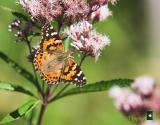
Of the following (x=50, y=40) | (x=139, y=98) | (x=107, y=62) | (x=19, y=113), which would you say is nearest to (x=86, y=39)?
(x=50, y=40)

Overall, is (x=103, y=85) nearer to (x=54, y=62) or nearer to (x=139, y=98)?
(x=54, y=62)

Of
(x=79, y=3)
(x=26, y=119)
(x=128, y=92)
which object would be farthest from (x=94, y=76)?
(x=128, y=92)

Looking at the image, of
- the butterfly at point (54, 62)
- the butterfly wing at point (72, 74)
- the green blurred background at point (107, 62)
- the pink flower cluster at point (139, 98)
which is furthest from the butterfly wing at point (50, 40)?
the green blurred background at point (107, 62)

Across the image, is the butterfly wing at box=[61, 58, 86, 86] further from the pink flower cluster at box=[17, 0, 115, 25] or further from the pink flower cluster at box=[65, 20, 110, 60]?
A: the pink flower cluster at box=[17, 0, 115, 25]

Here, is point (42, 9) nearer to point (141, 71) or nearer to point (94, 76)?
point (94, 76)

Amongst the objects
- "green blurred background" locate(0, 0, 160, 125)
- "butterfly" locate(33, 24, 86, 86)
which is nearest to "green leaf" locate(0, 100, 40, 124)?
"butterfly" locate(33, 24, 86, 86)
